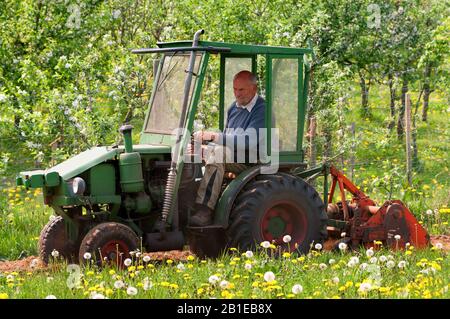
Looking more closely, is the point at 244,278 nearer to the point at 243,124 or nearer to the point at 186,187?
the point at 186,187

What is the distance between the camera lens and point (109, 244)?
8.03m

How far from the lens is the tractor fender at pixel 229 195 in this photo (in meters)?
8.52

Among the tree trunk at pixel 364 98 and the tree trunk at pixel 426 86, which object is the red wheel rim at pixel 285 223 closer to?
the tree trunk at pixel 426 86

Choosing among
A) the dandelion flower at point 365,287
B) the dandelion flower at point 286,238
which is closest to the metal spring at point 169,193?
the dandelion flower at point 286,238

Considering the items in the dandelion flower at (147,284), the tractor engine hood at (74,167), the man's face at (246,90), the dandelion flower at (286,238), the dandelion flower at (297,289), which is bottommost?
the dandelion flower at (147,284)

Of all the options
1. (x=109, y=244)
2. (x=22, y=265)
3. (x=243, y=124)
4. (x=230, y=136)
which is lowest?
(x=22, y=265)

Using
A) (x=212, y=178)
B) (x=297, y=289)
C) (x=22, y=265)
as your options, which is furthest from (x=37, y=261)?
(x=297, y=289)

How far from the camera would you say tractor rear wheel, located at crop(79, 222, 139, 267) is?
7.95 m

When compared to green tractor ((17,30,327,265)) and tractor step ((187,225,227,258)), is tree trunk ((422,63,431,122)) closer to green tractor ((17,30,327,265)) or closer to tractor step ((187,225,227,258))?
green tractor ((17,30,327,265))

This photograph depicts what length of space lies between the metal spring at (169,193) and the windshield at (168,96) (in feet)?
1.83

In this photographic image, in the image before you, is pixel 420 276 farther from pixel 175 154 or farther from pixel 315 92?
pixel 315 92

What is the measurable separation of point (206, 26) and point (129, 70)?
2.96m

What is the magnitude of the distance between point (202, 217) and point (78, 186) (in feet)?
4.08
